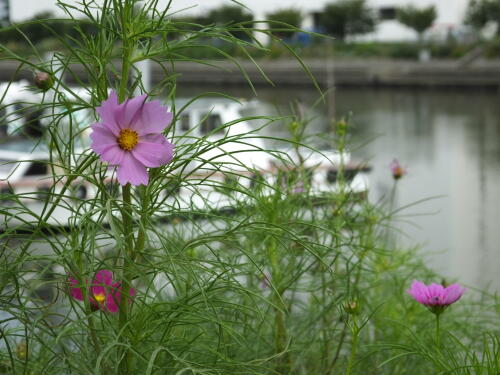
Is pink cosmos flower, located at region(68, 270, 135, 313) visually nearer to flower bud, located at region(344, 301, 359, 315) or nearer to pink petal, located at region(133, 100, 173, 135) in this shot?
pink petal, located at region(133, 100, 173, 135)

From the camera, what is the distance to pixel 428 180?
9.14 meters

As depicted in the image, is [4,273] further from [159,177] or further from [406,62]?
[406,62]

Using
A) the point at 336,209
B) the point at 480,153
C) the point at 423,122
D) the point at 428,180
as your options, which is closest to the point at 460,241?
the point at 428,180

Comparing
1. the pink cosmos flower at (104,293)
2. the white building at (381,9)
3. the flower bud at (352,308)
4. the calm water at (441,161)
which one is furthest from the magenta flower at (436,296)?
the white building at (381,9)

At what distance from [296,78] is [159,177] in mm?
17838

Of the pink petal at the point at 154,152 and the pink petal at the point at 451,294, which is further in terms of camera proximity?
the pink petal at the point at 451,294

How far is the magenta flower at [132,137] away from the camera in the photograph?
897mm

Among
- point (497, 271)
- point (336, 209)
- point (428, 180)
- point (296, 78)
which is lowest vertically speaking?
point (336, 209)

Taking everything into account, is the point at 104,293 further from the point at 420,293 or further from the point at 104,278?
the point at 420,293

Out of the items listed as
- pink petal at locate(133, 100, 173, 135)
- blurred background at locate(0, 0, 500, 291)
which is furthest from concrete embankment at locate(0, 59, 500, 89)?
pink petal at locate(133, 100, 173, 135)

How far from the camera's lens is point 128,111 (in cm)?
91

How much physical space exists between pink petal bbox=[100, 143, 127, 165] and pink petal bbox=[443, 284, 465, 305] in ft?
1.56

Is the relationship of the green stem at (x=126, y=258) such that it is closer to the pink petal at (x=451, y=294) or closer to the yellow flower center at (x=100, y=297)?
the yellow flower center at (x=100, y=297)

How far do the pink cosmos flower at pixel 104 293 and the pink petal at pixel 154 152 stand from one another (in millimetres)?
135
